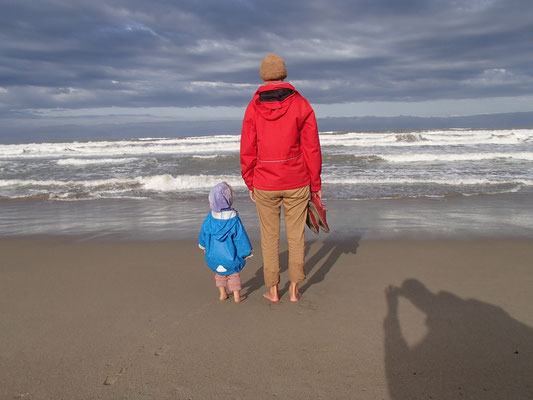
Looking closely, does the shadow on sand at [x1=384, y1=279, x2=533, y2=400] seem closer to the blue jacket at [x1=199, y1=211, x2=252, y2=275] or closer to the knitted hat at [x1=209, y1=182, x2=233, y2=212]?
the blue jacket at [x1=199, y1=211, x2=252, y2=275]

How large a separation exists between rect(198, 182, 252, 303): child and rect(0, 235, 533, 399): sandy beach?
0.35m

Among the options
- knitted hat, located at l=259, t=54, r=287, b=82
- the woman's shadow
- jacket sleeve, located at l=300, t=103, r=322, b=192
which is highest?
knitted hat, located at l=259, t=54, r=287, b=82

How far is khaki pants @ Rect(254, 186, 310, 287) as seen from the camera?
338cm

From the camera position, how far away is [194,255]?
5.07 metres

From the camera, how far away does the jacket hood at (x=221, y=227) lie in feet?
11.4

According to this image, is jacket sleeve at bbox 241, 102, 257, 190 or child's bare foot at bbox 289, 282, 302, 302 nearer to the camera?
jacket sleeve at bbox 241, 102, 257, 190

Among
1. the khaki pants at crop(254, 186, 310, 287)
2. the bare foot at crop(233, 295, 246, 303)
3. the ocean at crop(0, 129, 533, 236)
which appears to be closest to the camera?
the khaki pants at crop(254, 186, 310, 287)

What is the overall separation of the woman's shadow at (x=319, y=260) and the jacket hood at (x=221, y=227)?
0.76 m

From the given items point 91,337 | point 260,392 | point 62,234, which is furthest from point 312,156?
point 62,234

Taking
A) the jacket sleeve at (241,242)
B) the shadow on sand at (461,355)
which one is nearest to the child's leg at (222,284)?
the jacket sleeve at (241,242)

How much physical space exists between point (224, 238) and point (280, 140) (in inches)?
40.2

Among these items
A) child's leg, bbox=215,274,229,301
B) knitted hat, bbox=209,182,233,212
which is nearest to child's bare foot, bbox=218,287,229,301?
child's leg, bbox=215,274,229,301

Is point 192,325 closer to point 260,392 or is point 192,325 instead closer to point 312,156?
point 260,392

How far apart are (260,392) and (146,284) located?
7.22 ft
